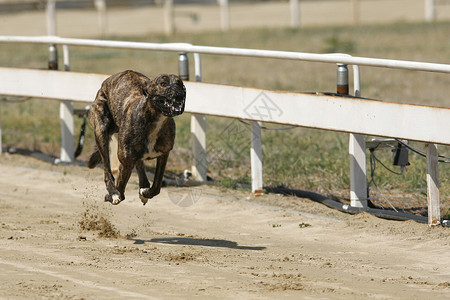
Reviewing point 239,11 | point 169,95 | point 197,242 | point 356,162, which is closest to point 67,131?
point 197,242

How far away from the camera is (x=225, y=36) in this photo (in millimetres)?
22859

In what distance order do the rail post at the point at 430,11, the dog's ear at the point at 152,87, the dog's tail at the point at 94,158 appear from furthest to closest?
1. the rail post at the point at 430,11
2. the dog's tail at the point at 94,158
3. the dog's ear at the point at 152,87

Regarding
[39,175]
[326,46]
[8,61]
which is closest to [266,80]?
[326,46]

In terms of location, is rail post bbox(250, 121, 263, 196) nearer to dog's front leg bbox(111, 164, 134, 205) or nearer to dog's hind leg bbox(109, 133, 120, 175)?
dog's hind leg bbox(109, 133, 120, 175)

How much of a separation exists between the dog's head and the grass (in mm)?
1607

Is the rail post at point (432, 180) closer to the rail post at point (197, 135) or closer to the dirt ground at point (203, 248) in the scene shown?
the dirt ground at point (203, 248)

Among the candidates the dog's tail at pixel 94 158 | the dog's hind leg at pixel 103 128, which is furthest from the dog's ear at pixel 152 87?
the dog's tail at pixel 94 158

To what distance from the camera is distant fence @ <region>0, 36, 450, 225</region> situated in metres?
6.48

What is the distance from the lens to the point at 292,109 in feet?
24.2

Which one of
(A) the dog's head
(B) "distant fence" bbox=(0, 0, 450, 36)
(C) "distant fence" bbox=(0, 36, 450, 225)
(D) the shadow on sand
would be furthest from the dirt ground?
(B) "distant fence" bbox=(0, 0, 450, 36)

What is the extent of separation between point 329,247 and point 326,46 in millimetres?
13803

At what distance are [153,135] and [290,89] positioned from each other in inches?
312

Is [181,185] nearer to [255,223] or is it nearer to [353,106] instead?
[255,223]

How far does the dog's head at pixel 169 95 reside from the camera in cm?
592
